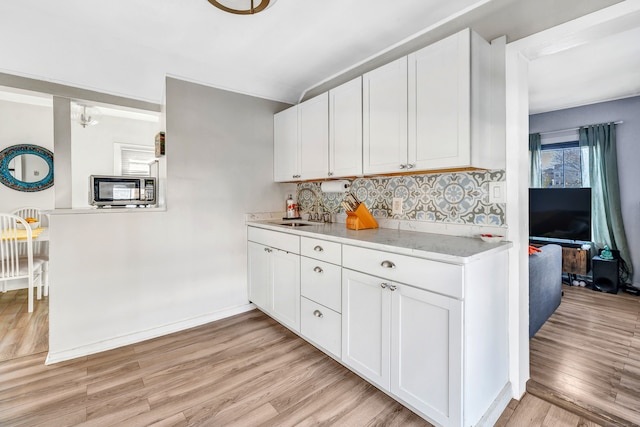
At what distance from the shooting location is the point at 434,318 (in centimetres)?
144

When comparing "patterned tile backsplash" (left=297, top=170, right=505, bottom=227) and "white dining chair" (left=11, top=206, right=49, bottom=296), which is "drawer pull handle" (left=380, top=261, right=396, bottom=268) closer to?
"patterned tile backsplash" (left=297, top=170, right=505, bottom=227)

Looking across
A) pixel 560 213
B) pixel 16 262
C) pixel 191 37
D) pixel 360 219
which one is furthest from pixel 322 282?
pixel 560 213

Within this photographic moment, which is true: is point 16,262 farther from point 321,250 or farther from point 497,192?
point 497,192

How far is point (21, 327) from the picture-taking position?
264 centimetres

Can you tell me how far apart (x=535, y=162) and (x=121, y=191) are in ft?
17.3

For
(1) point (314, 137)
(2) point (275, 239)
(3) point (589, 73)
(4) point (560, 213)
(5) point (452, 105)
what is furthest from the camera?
(4) point (560, 213)

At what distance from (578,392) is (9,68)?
4342 mm

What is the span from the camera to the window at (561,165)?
4244 mm

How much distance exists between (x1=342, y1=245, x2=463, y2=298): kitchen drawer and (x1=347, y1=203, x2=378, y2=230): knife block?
48 centimetres

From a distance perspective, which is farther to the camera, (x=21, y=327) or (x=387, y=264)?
(x=21, y=327)

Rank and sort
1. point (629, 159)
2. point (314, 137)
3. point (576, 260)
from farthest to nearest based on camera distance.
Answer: point (576, 260)
point (629, 159)
point (314, 137)

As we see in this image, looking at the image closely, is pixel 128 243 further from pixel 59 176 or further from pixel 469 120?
pixel 469 120

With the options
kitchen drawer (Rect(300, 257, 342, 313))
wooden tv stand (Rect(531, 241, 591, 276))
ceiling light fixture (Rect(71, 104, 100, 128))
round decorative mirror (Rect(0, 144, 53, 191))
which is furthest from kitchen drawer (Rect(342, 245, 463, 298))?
round decorative mirror (Rect(0, 144, 53, 191))

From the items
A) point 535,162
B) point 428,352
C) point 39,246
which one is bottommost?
point 428,352
